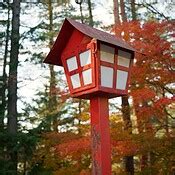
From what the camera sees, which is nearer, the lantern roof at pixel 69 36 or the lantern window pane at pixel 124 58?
the lantern roof at pixel 69 36

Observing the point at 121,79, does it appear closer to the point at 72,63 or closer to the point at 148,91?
the point at 72,63

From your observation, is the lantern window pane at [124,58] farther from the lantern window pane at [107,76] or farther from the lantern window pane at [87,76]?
the lantern window pane at [87,76]

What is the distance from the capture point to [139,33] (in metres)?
7.45

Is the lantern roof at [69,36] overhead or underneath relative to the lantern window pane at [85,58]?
overhead

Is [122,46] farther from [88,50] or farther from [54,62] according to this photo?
[54,62]

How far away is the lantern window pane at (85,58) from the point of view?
3.16 metres

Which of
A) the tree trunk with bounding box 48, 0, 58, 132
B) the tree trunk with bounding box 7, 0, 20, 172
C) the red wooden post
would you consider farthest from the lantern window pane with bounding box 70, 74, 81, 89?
the tree trunk with bounding box 48, 0, 58, 132

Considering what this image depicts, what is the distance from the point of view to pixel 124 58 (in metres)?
3.44

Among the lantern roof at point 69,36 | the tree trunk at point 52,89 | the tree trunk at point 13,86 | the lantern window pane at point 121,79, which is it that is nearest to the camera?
the lantern roof at point 69,36

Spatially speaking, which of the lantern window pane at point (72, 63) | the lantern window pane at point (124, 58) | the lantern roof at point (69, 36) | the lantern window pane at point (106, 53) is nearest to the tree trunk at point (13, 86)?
the lantern roof at point (69, 36)

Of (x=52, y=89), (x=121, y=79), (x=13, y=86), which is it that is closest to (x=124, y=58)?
(x=121, y=79)

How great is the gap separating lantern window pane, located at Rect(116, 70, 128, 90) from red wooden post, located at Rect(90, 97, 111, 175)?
8.8 inches

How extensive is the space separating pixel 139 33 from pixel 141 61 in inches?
26.0

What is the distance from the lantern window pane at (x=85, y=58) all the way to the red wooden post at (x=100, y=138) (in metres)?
0.37
